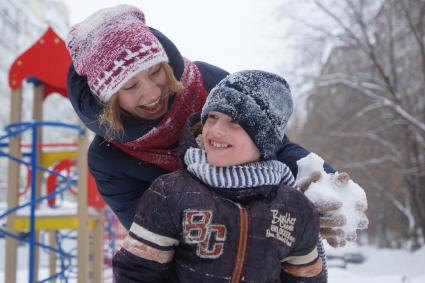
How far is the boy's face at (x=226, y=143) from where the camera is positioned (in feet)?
4.52

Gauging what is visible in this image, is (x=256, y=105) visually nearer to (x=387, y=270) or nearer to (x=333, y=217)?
(x=333, y=217)

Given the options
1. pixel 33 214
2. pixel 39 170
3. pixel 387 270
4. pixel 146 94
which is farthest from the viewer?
pixel 387 270

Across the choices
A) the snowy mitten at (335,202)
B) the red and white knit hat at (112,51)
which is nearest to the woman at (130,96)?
the red and white knit hat at (112,51)

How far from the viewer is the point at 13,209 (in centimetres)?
330

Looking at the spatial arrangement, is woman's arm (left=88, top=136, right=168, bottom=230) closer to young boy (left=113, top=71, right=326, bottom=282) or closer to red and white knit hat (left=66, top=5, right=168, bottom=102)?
red and white knit hat (left=66, top=5, right=168, bottom=102)

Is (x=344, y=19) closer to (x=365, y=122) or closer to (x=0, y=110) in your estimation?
(x=365, y=122)

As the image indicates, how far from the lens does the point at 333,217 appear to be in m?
1.50

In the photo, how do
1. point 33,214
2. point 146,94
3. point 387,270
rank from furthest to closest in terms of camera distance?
1. point 387,270
2. point 33,214
3. point 146,94

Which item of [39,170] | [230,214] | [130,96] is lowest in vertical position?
[39,170]

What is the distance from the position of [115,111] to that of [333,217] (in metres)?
0.84

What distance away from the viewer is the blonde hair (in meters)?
1.66

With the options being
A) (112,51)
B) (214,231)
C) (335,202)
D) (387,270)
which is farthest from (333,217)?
(387,270)

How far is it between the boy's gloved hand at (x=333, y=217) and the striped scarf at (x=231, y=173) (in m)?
0.15

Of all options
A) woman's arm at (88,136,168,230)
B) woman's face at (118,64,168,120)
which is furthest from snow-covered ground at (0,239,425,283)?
woman's face at (118,64,168,120)
